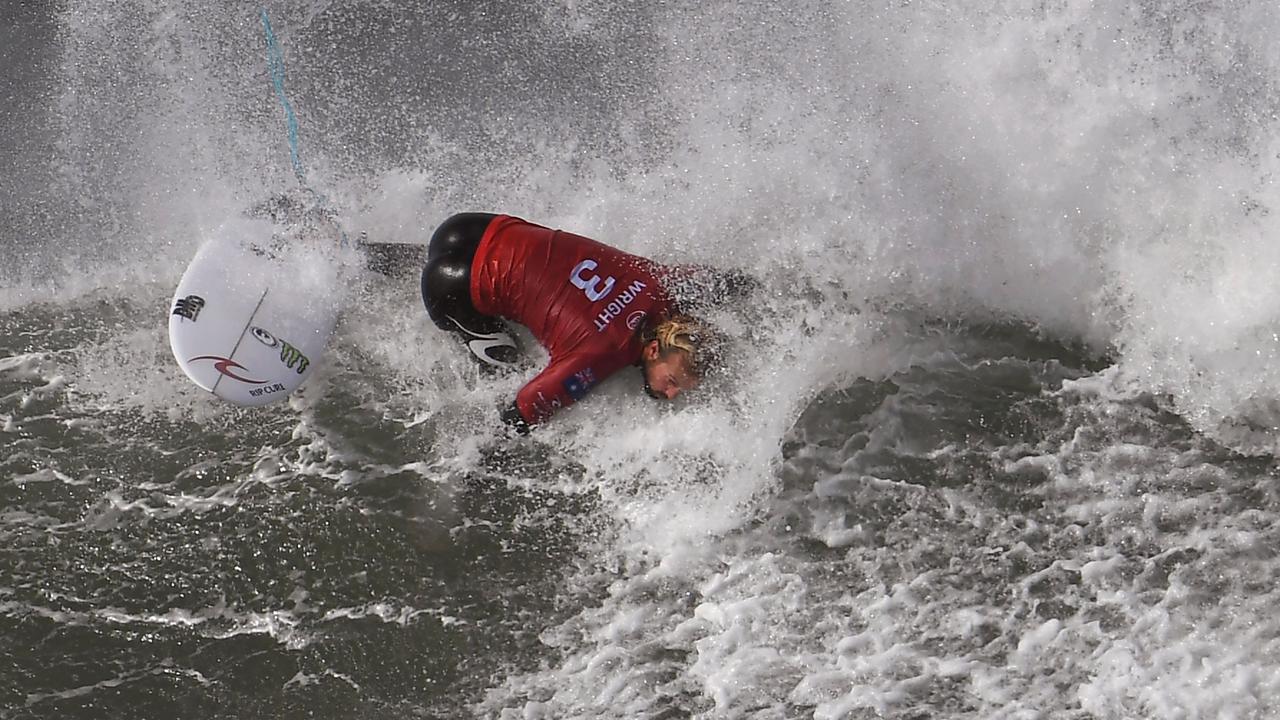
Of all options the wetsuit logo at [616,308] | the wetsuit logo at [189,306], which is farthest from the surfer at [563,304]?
the wetsuit logo at [189,306]

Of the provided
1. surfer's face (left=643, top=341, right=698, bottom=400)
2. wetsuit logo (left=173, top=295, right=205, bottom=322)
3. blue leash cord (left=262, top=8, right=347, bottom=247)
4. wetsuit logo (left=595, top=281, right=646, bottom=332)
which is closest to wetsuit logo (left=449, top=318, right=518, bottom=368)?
wetsuit logo (left=595, top=281, right=646, bottom=332)

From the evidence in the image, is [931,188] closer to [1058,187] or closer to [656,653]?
[1058,187]

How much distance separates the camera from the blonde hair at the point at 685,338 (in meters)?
3.87

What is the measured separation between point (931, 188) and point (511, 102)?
85.3 inches

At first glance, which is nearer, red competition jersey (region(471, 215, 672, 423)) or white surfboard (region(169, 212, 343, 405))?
red competition jersey (region(471, 215, 672, 423))

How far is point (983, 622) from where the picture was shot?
3.89 metres

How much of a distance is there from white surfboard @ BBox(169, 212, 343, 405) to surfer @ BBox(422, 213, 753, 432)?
2.48 feet

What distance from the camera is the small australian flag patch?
152 inches

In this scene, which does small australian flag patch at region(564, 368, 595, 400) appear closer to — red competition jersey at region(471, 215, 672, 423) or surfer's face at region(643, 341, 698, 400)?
red competition jersey at region(471, 215, 672, 423)

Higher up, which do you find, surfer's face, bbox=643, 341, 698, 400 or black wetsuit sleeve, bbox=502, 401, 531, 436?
surfer's face, bbox=643, 341, 698, 400

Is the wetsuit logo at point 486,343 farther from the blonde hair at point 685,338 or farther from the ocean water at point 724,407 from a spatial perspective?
the blonde hair at point 685,338

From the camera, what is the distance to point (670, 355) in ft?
12.7

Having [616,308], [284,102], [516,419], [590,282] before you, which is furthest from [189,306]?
[616,308]

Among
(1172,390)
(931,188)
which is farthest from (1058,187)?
(1172,390)
